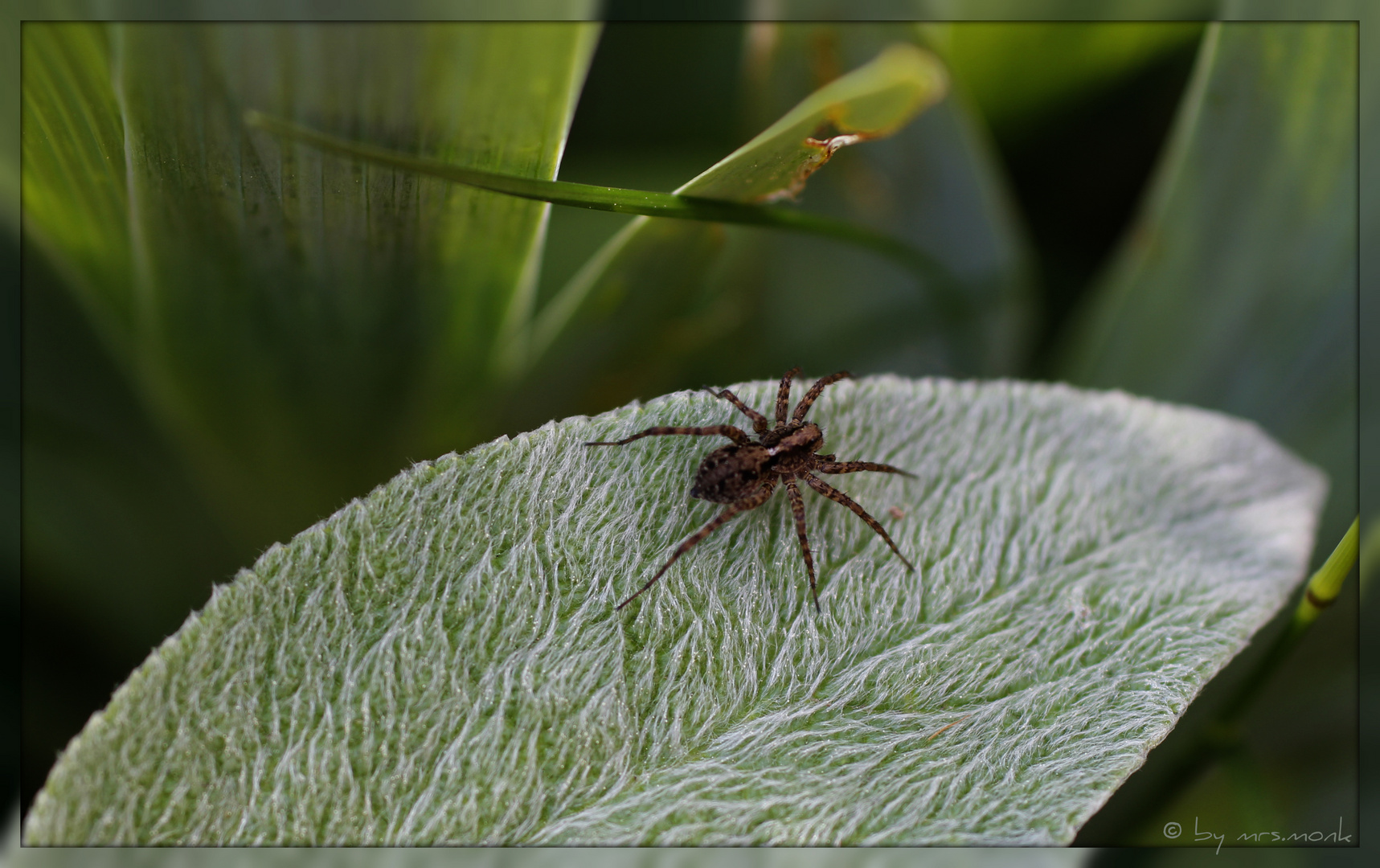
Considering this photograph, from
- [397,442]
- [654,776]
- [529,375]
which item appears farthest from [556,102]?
[654,776]

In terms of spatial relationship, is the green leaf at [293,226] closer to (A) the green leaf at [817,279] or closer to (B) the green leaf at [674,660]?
(A) the green leaf at [817,279]

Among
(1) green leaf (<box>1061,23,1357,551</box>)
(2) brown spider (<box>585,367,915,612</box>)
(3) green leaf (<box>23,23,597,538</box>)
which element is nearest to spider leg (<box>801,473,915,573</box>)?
(2) brown spider (<box>585,367,915,612</box>)

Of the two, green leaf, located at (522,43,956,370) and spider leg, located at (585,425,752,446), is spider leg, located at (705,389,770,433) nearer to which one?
spider leg, located at (585,425,752,446)

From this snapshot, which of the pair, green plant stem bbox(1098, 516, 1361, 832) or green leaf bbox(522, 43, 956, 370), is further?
green plant stem bbox(1098, 516, 1361, 832)

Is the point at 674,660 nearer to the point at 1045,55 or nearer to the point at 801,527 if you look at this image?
the point at 801,527

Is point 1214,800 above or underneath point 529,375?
underneath

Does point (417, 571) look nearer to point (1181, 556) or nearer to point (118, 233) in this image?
point (118, 233)
